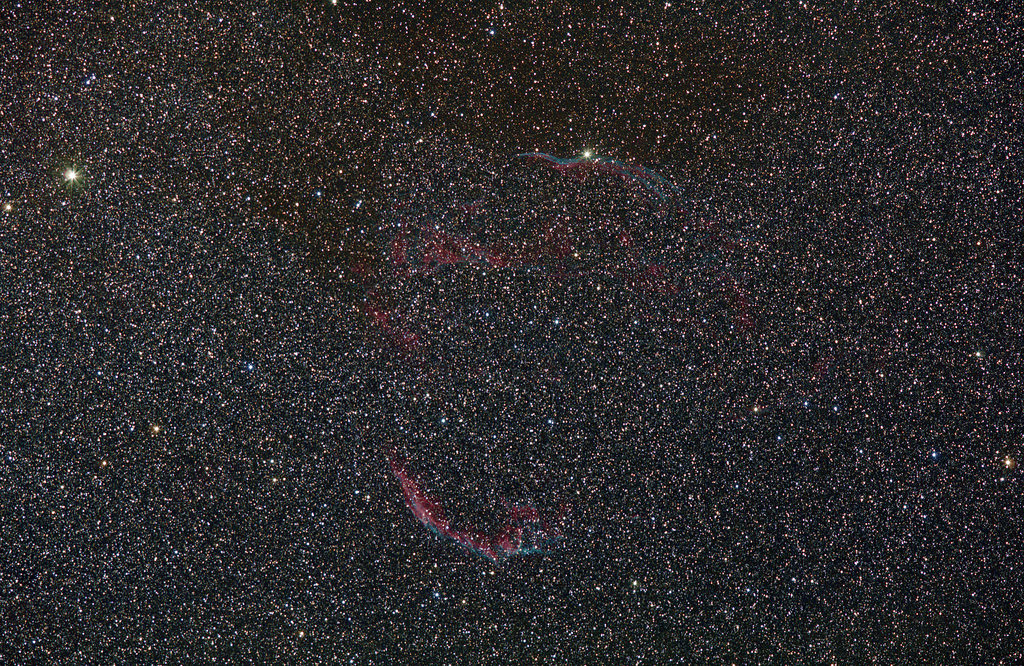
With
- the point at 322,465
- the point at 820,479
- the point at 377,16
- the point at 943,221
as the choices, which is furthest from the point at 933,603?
the point at 377,16

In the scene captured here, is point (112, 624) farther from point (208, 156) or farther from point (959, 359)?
point (959, 359)

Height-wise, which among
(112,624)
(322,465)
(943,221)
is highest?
(943,221)

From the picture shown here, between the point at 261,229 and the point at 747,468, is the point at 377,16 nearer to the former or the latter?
the point at 261,229

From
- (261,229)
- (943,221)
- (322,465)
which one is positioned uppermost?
(943,221)

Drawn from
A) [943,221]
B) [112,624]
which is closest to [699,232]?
[943,221]

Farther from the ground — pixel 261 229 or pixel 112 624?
pixel 261 229

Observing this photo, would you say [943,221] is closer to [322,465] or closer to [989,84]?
[989,84]

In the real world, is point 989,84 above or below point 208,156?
above

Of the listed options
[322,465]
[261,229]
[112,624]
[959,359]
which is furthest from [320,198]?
[959,359]
